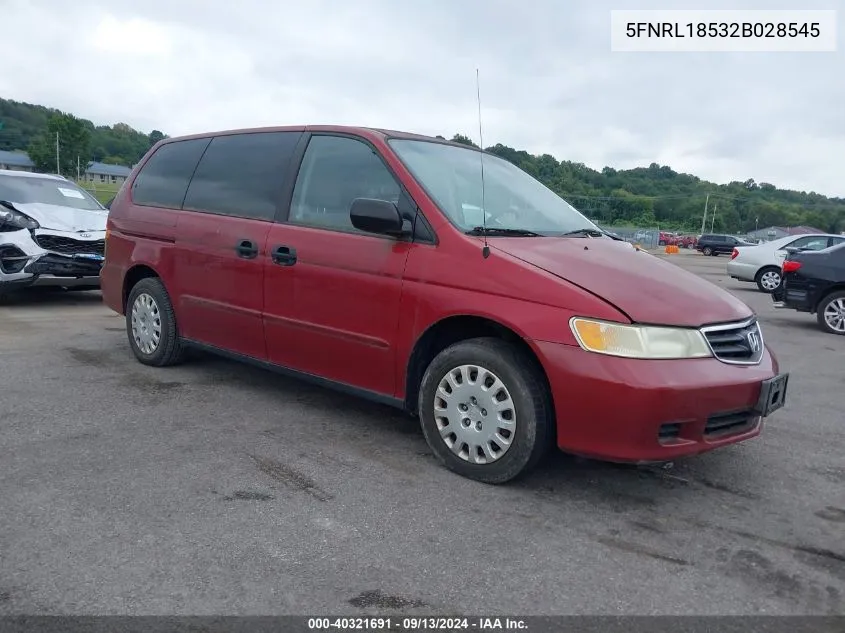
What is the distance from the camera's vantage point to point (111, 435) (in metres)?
4.04

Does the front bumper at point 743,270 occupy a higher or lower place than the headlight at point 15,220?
lower

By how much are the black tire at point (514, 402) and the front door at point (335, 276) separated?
1.51ft

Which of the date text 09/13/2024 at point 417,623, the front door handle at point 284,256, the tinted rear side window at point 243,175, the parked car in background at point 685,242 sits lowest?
the date text 09/13/2024 at point 417,623

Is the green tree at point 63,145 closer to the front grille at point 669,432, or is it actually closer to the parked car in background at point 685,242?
the parked car in background at point 685,242

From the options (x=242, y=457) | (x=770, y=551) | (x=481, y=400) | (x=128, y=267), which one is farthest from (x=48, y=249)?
(x=770, y=551)

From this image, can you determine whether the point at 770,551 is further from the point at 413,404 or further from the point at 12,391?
the point at 12,391

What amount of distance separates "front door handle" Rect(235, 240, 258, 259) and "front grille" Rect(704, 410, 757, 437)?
9.38 ft

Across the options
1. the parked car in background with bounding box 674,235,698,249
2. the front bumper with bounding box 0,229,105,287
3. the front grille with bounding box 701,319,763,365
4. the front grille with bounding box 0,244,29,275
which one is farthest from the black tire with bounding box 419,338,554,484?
the parked car in background with bounding box 674,235,698,249

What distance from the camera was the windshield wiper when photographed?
150 inches

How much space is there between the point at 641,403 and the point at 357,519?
1.35 meters

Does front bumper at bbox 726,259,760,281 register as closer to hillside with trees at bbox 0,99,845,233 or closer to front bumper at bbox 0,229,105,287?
front bumper at bbox 0,229,105,287

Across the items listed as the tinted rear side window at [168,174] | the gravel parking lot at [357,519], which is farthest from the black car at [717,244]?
the tinted rear side window at [168,174]

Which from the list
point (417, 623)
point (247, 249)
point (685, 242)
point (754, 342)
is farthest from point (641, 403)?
point (685, 242)

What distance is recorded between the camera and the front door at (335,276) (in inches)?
155
